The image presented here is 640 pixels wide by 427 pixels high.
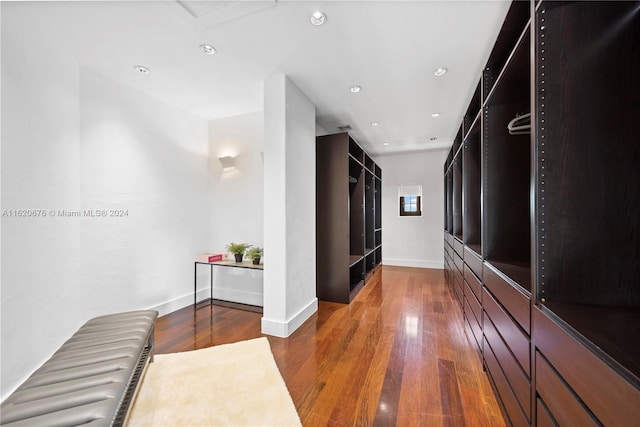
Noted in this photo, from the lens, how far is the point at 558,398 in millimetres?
909

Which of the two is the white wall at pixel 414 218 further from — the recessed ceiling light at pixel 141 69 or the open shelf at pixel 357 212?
the recessed ceiling light at pixel 141 69

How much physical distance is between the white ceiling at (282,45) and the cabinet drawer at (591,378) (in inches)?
79.1

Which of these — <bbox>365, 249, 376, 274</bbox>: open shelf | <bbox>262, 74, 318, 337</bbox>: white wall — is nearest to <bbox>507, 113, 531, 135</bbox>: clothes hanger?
<bbox>262, 74, 318, 337</bbox>: white wall

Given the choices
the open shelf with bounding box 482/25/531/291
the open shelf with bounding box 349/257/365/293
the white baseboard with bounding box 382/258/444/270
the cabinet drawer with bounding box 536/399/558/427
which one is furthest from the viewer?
the white baseboard with bounding box 382/258/444/270

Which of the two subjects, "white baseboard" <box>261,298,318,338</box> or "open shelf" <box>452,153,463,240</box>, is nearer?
"white baseboard" <box>261,298,318,338</box>

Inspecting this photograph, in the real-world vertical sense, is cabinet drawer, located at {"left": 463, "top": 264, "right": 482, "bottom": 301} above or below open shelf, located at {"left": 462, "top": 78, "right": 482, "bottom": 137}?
below

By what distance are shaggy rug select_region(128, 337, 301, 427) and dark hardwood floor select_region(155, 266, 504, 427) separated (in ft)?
0.40

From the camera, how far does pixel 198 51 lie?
213 centimetres

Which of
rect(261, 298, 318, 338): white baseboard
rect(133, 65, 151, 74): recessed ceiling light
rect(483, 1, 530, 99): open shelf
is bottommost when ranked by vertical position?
rect(261, 298, 318, 338): white baseboard

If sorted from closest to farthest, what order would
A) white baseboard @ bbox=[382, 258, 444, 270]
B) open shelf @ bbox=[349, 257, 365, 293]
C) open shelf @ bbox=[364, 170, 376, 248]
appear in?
open shelf @ bbox=[349, 257, 365, 293] < open shelf @ bbox=[364, 170, 376, 248] < white baseboard @ bbox=[382, 258, 444, 270]

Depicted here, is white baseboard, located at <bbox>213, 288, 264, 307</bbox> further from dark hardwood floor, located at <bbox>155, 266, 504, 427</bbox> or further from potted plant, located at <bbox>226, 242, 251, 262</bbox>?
potted plant, located at <bbox>226, 242, 251, 262</bbox>

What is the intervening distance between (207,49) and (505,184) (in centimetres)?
266

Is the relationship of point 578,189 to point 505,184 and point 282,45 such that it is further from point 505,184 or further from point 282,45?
point 282,45

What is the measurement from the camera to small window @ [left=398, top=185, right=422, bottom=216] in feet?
19.4
